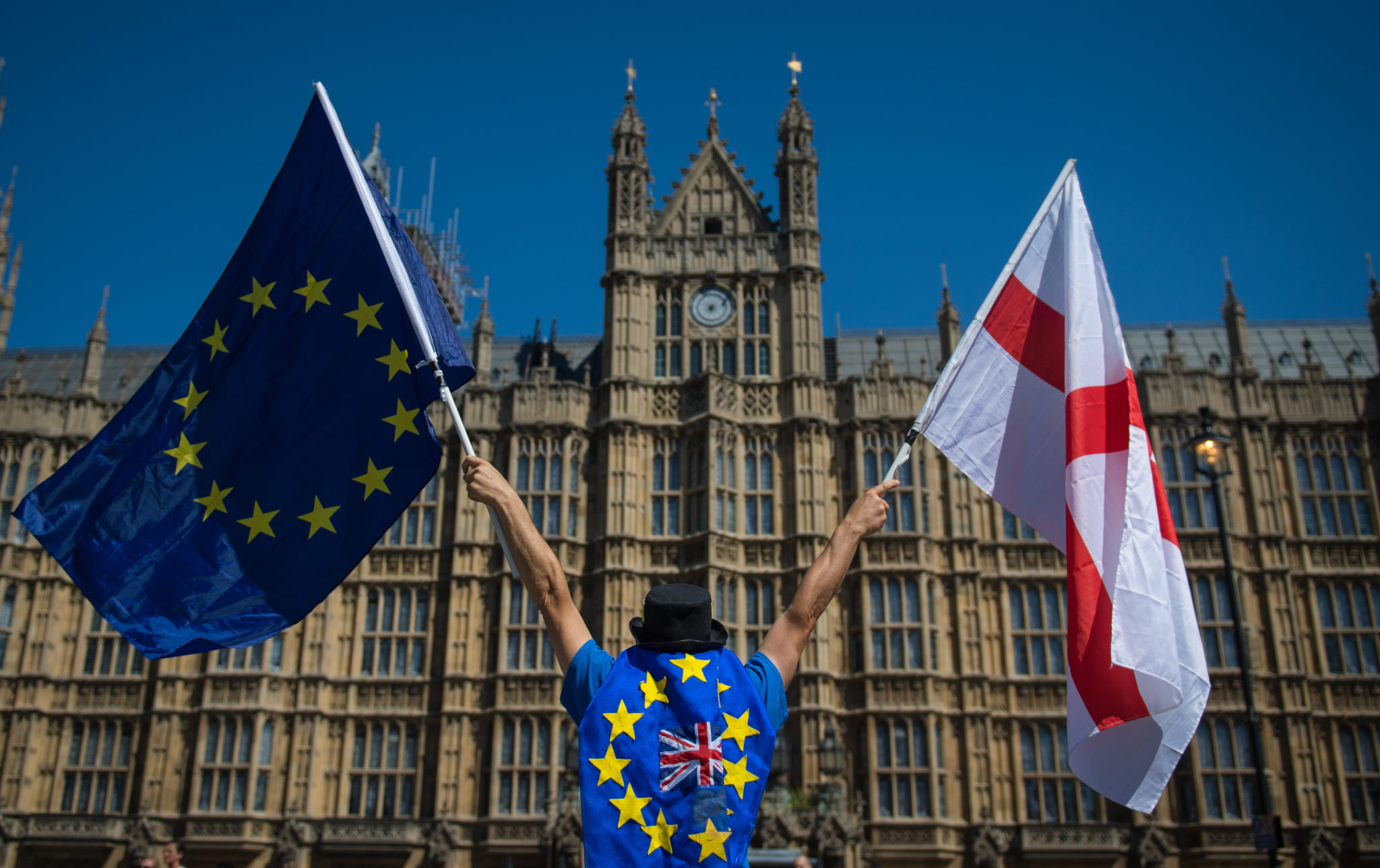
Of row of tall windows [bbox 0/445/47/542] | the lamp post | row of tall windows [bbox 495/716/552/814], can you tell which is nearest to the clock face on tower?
row of tall windows [bbox 495/716/552/814]

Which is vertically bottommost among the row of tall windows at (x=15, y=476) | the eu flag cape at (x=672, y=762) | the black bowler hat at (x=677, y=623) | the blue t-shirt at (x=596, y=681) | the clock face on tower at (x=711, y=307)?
the eu flag cape at (x=672, y=762)

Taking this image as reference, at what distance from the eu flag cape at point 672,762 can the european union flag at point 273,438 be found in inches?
128

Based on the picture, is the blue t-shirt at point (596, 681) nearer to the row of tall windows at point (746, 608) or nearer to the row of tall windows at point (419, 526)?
the row of tall windows at point (746, 608)

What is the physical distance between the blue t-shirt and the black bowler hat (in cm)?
22

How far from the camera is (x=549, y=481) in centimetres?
3422

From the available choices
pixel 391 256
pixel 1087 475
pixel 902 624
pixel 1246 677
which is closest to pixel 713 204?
pixel 902 624

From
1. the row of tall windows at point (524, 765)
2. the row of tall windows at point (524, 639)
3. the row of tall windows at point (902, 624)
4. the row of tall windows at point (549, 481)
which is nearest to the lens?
the row of tall windows at point (524, 765)

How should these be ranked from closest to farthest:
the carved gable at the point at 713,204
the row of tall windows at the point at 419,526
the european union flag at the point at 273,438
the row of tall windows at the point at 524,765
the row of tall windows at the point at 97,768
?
the european union flag at the point at 273,438
the row of tall windows at the point at 524,765
the row of tall windows at the point at 97,768
the row of tall windows at the point at 419,526
the carved gable at the point at 713,204

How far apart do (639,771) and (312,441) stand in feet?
14.5

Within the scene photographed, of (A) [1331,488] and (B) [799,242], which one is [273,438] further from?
(A) [1331,488]

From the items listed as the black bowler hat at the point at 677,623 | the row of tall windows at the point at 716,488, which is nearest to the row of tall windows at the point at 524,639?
the row of tall windows at the point at 716,488

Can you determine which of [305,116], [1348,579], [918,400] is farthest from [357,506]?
[1348,579]

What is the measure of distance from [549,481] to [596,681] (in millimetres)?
29272

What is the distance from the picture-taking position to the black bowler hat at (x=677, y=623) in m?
5.09
